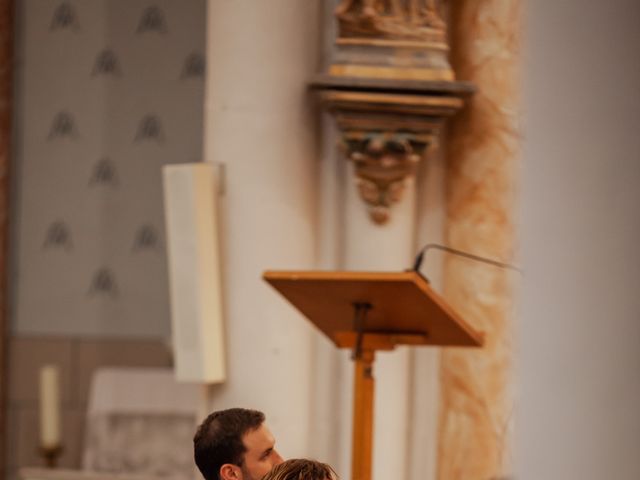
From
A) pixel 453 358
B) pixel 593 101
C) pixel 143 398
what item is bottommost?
pixel 143 398

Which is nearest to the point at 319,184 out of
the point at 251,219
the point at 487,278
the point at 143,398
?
the point at 251,219

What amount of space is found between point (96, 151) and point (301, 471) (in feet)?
16.1

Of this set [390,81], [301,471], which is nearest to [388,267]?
[390,81]

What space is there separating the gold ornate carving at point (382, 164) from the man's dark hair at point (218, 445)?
176 centimetres

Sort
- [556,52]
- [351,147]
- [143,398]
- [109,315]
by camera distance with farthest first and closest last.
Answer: [109,315], [143,398], [351,147], [556,52]

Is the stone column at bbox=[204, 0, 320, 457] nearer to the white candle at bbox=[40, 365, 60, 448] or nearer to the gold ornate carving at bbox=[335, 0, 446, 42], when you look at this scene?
the gold ornate carving at bbox=[335, 0, 446, 42]

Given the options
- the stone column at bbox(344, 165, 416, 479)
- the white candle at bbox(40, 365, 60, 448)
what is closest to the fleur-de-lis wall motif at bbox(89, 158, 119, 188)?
the white candle at bbox(40, 365, 60, 448)

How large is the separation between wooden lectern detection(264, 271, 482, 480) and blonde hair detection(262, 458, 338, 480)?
977mm

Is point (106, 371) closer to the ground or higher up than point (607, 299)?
closer to the ground

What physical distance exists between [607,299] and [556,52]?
15cm

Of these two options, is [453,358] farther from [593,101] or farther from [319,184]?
[593,101]

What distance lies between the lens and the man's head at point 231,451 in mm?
3490

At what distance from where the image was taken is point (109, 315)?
7.58m

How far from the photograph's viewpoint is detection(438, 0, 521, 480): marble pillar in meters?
5.11
